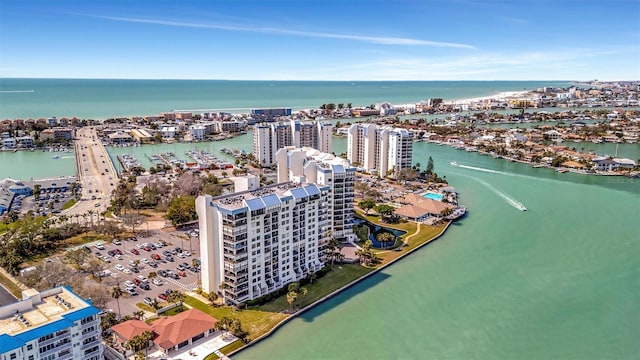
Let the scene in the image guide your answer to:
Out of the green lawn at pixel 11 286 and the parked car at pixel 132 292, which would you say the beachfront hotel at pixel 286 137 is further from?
the green lawn at pixel 11 286

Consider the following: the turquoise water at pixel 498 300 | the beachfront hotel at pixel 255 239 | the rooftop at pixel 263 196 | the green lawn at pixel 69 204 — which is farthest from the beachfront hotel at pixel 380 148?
Answer: the green lawn at pixel 69 204

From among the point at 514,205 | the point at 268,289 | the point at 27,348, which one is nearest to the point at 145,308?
the point at 268,289

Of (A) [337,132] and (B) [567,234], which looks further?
(A) [337,132]

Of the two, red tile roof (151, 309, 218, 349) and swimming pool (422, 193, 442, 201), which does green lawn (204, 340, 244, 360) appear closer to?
red tile roof (151, 309, 218, 349)

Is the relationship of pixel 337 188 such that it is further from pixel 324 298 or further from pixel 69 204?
pixel 69 204

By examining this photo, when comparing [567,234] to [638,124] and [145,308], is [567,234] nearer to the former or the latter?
[145,308]
